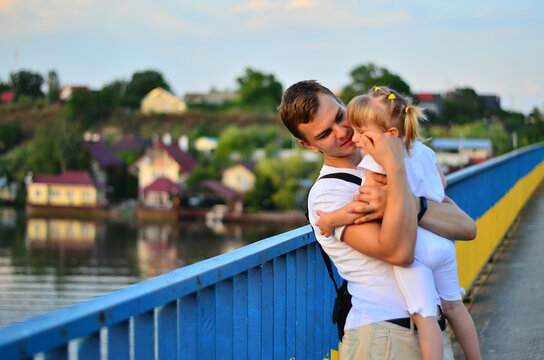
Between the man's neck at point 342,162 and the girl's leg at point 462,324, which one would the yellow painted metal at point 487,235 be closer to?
the girl's leg at point 462,324

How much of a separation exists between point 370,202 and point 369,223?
75mm

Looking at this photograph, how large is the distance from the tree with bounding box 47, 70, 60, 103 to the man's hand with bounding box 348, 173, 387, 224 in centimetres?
13183

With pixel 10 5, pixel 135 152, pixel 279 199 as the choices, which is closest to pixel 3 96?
pixel 10 5

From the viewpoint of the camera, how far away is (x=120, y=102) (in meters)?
119

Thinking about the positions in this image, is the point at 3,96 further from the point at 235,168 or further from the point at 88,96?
the point at 235,168

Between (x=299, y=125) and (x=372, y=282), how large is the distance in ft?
1.86

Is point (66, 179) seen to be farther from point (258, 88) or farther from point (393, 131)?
point (393, 131)

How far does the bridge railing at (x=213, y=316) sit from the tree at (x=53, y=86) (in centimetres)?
13102

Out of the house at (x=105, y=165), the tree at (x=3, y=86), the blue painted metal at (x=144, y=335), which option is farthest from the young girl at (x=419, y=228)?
the tree at (x=3, y=86)

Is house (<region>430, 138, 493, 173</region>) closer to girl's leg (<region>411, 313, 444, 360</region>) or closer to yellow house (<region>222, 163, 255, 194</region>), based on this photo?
yellow house (<region>222, 163, 255, 194</region>)

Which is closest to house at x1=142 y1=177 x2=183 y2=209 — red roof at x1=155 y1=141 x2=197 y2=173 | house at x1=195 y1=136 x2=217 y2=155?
red roof at x1=155 y1=141 x2=197 y2=173

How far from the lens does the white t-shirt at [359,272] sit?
2.04 meters

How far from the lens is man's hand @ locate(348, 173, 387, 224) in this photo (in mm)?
1909

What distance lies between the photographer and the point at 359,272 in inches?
81.3
